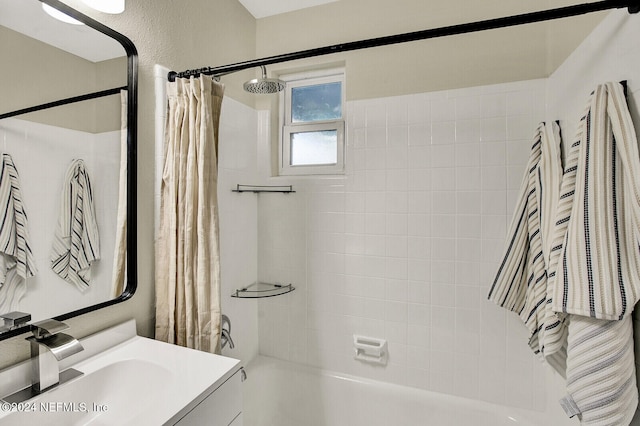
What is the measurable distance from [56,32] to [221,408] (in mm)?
1247

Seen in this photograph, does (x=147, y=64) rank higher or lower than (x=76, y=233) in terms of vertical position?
higher

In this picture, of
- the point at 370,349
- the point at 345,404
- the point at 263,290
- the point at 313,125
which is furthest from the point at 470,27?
the point at 345,404

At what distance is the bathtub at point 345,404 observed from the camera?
1550 mm

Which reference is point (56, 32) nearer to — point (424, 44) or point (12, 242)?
point (12, 242)

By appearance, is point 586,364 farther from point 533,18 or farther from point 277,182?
point 277,182

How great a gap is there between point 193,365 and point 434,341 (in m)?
1.22

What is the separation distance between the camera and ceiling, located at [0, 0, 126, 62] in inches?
33.9

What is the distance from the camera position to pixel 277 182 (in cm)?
198

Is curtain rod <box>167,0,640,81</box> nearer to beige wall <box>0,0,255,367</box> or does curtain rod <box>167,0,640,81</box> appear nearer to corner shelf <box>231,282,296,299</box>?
beige wall <box>0,0,255,367</box>

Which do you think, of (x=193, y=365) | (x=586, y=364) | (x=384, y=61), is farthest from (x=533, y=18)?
(x=193, y=365)

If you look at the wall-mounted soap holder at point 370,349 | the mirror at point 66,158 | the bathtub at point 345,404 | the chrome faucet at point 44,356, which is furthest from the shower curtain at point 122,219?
the wall-mounted soap holder at point 370,349

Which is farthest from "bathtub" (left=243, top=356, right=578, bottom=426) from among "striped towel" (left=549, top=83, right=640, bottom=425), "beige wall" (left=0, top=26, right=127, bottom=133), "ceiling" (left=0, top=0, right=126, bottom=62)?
"ceiling" (left=0, top=0, right=126, bottom=62)

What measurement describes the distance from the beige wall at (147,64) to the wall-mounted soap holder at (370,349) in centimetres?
106

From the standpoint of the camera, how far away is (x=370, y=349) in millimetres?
1730
